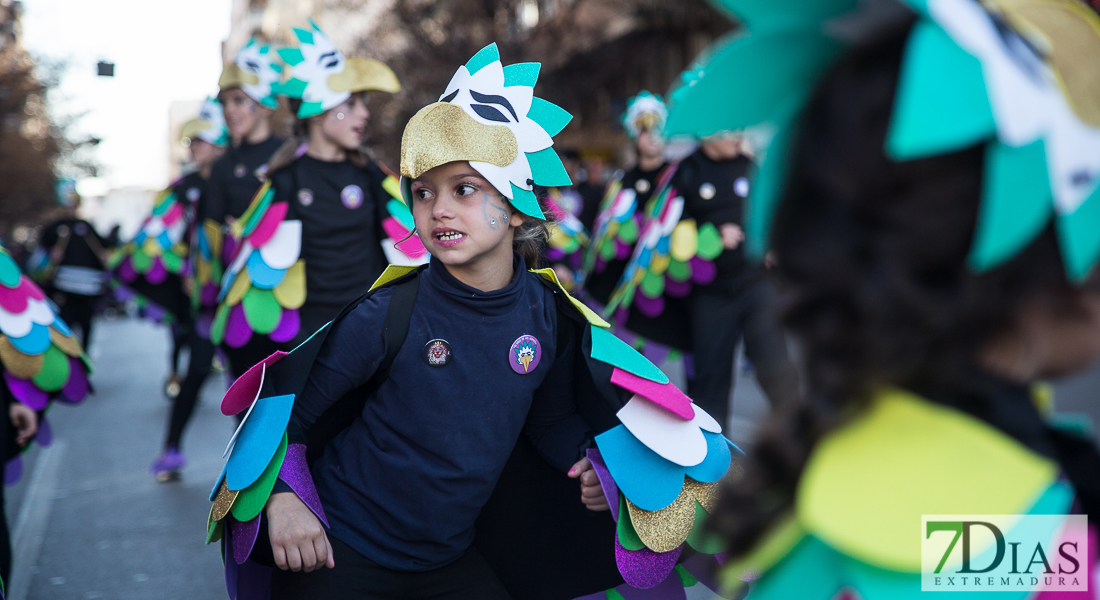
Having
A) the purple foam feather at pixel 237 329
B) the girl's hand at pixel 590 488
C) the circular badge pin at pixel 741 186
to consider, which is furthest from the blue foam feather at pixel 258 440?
the circular badge pin at pixel 741 186

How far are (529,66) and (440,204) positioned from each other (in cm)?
44

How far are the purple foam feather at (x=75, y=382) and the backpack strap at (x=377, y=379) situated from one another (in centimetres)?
161

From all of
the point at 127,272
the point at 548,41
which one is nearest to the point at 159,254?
the point at 127,272

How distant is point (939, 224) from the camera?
95 cm

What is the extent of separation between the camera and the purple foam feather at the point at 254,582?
7.14 ft

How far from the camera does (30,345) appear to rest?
10.7ft

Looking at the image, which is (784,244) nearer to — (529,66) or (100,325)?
(529,66)

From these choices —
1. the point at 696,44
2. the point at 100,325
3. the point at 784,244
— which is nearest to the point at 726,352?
the point at 784,244

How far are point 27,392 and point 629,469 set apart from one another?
222cm

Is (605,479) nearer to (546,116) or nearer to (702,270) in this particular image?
(546,116)

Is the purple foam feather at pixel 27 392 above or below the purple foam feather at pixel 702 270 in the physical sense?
above

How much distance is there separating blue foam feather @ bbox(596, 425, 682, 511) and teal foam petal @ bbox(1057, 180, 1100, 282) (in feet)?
3.91

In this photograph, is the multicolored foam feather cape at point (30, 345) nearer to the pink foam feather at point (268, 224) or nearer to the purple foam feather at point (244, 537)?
the pink foam feather at point (268, 224)

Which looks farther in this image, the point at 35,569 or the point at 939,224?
the point at 35,569
